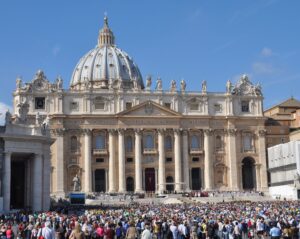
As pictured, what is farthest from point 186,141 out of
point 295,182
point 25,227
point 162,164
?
point 25,227

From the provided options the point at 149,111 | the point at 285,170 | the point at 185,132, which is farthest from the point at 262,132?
the point at 149,111

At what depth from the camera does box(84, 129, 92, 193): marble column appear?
80.4m

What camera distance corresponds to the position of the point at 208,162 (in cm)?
8394

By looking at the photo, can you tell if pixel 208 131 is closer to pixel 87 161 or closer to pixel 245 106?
pixel 245 106

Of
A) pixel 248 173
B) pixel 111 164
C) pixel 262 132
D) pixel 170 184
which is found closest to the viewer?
pixel 111 164

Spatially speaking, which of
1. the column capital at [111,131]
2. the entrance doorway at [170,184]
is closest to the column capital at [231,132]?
the entrance doorway at [170,184]

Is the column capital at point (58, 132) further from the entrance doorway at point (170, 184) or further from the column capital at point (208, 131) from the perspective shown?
the column capital at point (208, 131)

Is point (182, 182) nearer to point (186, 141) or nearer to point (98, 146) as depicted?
point (186, 141)

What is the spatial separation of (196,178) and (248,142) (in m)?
9.65

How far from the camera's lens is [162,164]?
82.8 meters

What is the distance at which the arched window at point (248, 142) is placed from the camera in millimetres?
86688

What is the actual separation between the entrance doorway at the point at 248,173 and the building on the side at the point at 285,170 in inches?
111

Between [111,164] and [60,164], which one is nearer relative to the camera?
[60,164]

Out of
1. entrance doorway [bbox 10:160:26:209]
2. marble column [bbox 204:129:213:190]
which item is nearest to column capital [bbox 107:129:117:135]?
marble column [bbox 204:129:213:190]
